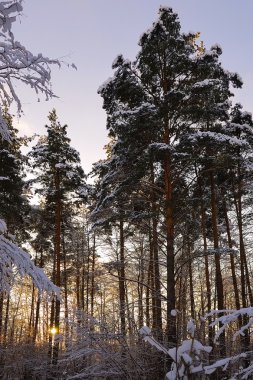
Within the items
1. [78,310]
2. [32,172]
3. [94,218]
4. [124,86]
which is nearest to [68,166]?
[32,172]

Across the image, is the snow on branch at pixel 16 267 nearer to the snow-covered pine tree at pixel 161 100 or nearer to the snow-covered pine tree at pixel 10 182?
the snow-covered pine tree at pixel 161 100

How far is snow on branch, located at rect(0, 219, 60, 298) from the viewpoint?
463 cm

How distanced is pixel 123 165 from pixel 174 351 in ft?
33.4

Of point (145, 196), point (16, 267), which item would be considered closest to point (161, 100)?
point (145, 196)

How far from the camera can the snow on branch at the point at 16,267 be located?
463 cm

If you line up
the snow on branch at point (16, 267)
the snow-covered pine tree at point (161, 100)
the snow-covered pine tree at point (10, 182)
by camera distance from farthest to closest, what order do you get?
1. the snow-covered pine tree at point (10, 182)
2. the snow-covered pine tree at point (161, 100)
3. the snow on branch at point (16, 267)

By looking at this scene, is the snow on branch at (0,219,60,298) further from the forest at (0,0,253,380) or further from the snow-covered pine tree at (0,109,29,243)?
the snow-covered pine tree at (0,109,29,243)

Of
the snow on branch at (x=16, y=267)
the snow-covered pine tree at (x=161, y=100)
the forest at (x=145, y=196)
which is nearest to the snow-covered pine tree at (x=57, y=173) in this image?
the forest at (x=145, y=196)

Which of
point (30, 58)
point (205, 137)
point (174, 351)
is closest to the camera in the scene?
point (174, 351)

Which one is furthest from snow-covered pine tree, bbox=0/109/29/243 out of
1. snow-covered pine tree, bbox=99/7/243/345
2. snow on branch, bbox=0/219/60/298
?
snow on branch, bbox=0/219/60/298

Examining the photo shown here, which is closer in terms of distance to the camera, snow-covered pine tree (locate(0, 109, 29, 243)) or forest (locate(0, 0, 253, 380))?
forest (locate(0, 0, 253, 380))

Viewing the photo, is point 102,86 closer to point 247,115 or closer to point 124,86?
point 124,86

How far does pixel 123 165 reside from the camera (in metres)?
12.6

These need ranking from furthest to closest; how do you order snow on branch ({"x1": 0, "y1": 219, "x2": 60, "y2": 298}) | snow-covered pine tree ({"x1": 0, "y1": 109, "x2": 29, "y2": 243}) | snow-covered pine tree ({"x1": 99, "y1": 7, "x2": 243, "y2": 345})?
1. snow-covered pine tree ({"x1": 0, "y1": 109, "x2": 29, "y2": 243})
2. snow-covered pine tree ({"x1": 99, "y1": 7, "x2": 243, "y2": 345})
3. snow on branch ({"x1": 0, "y1": 219, "x2": 60, "y2": 298})
